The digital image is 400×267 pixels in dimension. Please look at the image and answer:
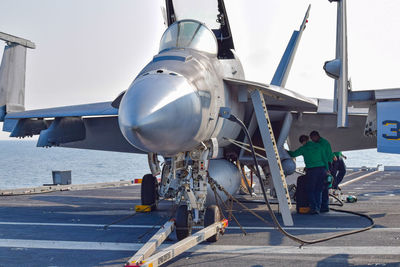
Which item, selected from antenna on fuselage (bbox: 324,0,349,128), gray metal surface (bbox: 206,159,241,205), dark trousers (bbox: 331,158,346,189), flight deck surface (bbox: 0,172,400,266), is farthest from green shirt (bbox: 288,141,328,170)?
dark trousers (bbox: 331,158,346,189)

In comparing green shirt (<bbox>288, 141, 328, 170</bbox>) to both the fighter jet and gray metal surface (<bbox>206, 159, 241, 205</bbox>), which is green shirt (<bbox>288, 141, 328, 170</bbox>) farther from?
gray metal surface (<bbox>206, 159, 241, 205</bbox>)

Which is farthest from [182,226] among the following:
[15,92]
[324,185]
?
[15,92]

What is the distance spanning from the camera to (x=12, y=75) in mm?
13789

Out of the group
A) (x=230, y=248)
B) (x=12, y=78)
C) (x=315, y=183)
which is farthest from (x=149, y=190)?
(x=12, y=78)

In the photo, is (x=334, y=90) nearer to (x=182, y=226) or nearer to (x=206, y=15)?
(x=206, y=15)

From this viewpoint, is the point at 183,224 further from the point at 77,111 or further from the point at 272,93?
the point at 77,111

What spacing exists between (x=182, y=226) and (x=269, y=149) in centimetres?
171

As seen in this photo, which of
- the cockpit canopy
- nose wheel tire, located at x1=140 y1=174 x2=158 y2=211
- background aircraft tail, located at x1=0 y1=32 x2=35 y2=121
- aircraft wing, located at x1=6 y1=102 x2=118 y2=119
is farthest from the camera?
background aircraft tail, located at x1=0 y1=32 x2=35 y2=121

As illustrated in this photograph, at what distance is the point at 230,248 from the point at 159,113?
2.15m

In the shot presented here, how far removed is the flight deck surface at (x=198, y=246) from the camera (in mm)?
5629

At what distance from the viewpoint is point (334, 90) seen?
8.20m

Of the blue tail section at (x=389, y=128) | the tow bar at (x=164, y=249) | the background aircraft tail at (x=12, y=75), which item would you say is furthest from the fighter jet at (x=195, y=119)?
the blue tail section at (x=389, y=128)

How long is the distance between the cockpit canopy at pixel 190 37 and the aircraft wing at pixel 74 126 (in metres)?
3.54

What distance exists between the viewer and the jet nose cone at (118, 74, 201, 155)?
531 centimetres
